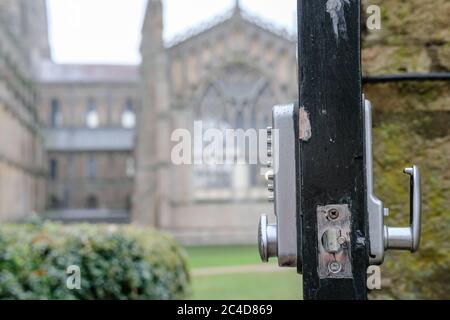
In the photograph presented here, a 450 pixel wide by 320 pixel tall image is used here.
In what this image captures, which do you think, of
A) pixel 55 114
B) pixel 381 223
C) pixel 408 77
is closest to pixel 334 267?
pixel 381 223

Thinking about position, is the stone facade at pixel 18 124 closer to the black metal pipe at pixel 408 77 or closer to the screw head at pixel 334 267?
the black metal pipe at pixel 408 77

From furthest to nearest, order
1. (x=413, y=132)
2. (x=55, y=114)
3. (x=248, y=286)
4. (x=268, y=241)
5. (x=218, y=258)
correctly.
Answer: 1. (x=55, y=114)
2. (x=218, y=258)
3. (x=248, y=286)
4. (x=413, y=132)
5. (x=268, y=241)

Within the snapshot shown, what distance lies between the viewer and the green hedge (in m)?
6.48

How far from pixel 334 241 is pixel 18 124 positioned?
1661 inches

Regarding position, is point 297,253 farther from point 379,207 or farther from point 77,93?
point 77,93

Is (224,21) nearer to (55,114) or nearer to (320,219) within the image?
(55,114)

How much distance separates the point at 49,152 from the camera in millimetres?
57938

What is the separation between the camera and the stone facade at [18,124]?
119 ft

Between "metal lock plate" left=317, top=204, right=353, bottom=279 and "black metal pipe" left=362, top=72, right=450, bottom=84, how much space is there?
1.32 meters

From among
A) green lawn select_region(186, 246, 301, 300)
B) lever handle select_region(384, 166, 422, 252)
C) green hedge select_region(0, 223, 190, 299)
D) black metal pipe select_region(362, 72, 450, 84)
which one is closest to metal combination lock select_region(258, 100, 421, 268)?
lever handle select_region(384, 166, 422, 252)

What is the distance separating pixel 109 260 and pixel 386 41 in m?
5.13

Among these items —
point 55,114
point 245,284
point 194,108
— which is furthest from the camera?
point 55,114

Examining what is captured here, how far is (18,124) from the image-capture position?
41.7 m
